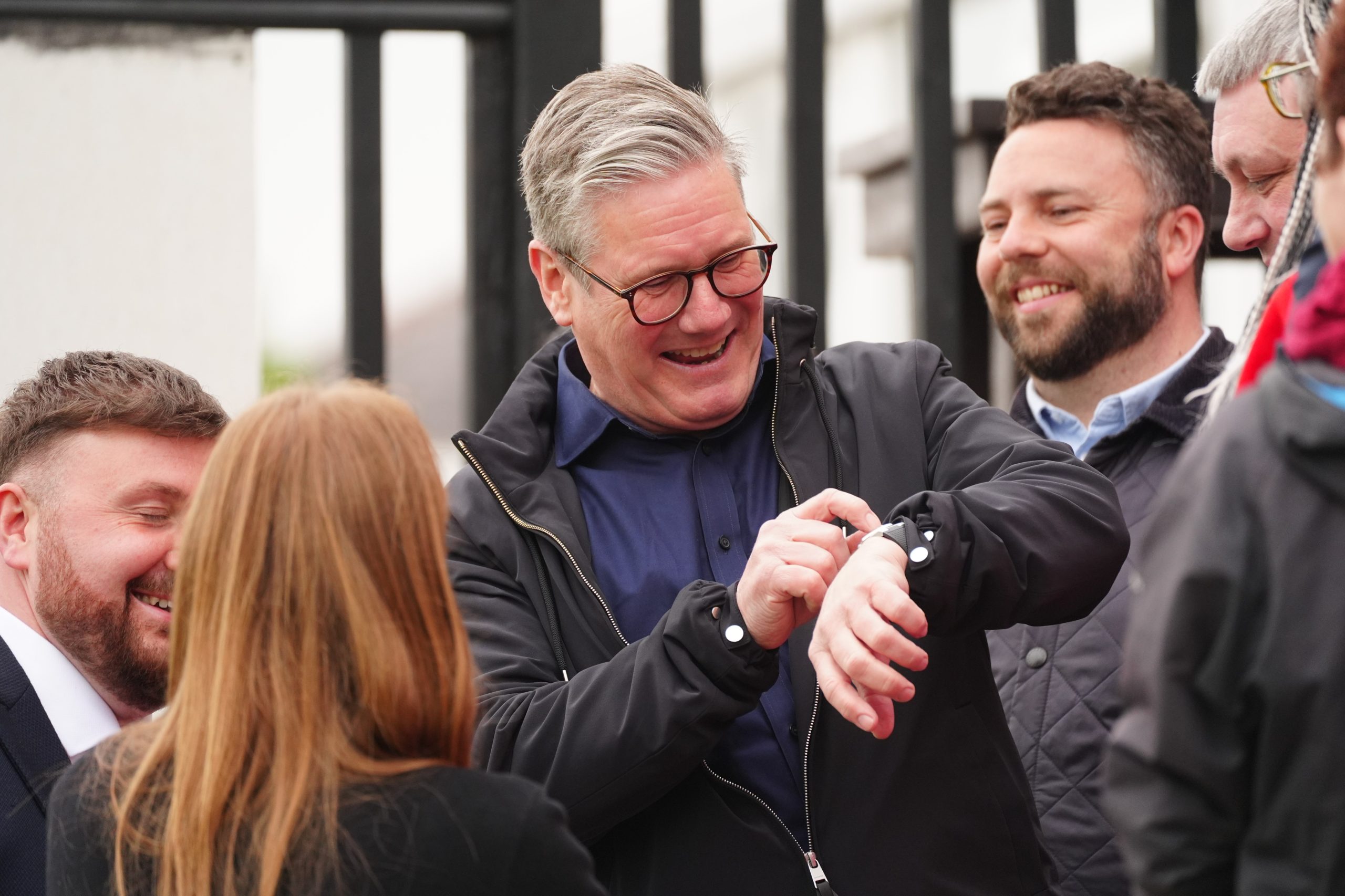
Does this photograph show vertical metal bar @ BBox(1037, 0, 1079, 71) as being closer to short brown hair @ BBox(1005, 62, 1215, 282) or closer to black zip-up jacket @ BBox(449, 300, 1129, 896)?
short brown hair @ BBox(1005, 62, 1215, 282)

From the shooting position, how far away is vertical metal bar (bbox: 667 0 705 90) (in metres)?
3.53

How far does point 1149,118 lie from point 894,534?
170cm

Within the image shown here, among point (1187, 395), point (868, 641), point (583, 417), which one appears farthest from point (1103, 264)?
point (868, 641)

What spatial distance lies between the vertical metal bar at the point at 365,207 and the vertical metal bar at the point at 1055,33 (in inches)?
62.9

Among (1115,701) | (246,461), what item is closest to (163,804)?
(246,461)

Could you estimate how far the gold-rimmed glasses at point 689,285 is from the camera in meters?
2.29

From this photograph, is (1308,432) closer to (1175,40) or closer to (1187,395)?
(1187,395)

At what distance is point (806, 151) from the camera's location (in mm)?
3664

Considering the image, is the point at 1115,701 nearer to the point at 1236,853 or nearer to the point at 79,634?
the point at 1236,853

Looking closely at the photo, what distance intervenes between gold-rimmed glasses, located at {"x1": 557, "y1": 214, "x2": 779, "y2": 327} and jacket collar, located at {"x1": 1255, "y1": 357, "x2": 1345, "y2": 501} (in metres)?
1.30

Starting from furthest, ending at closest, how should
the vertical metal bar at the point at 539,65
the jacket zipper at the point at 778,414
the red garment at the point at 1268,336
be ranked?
the vertical metal bar at the point at 539,65 → the jacket zipper at the point at 778,414 → the red garment at the point at 1268,336

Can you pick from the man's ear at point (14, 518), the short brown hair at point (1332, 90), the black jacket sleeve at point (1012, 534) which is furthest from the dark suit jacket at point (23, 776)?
the short brown hair at point (1332, 90)

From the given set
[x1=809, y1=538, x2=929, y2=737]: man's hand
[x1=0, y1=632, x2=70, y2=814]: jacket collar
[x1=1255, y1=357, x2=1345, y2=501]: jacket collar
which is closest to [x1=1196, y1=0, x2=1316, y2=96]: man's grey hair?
[x1=809, y1=538, x2=929, y2=737]: man's hand

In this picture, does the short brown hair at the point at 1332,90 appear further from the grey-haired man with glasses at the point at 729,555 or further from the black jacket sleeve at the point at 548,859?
the black jacket sleeve at the point at 548,859
